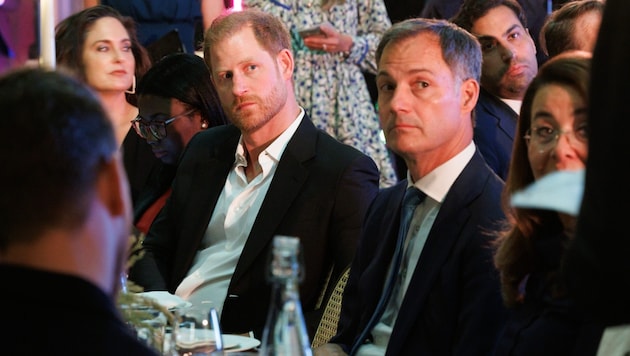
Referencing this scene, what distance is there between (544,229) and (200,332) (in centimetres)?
96

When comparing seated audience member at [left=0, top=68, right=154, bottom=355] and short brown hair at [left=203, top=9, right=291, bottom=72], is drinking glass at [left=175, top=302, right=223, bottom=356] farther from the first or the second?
short brown hair at [left=203, top=9, right=291, bottom=72]

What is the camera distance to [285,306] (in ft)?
6.05

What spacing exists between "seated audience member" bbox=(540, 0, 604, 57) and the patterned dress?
1288mm

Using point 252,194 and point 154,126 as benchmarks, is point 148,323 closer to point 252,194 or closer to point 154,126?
point 252,194

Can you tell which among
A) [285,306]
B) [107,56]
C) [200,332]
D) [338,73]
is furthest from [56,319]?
[107,56]

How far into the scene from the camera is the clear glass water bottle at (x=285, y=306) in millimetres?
1744

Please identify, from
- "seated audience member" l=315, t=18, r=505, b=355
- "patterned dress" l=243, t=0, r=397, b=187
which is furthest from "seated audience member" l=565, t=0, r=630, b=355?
"patterned dress" l=243, t=0, r=397, b=187

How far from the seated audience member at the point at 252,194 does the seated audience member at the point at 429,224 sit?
0.40 meters

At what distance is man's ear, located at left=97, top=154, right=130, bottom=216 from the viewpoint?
160cm

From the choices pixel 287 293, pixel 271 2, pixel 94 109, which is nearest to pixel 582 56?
pixel 287 293

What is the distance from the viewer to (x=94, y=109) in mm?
1597

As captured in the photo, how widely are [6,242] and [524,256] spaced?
4.95ft

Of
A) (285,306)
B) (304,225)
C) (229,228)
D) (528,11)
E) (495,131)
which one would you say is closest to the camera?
(285,306)

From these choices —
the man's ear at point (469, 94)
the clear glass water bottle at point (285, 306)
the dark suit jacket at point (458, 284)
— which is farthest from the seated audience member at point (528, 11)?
the clear glass water bottle at point (285, 306)
